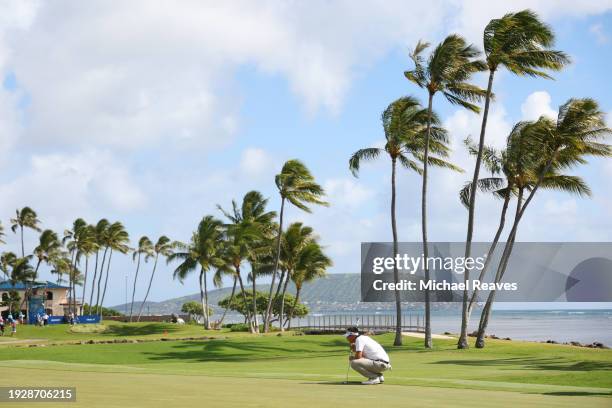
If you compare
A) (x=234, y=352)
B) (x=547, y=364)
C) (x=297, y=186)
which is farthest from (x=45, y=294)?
(x=547, y=364)

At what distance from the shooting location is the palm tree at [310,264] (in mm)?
76750

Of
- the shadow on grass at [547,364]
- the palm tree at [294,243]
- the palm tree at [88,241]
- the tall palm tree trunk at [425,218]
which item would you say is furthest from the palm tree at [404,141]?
the palm tree at [88,241]

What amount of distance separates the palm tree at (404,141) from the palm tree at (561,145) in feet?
16.1

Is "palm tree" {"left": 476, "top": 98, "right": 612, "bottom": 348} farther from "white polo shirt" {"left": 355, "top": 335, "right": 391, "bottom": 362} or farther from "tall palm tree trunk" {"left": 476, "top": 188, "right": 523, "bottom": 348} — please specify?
"white polo shirt" {"left": 355, "top": 335, "right": 391, "bottom": 362}

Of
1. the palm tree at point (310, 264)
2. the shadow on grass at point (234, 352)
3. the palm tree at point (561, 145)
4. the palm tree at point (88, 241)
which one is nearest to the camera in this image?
the shadow on grass at point (234, 352)

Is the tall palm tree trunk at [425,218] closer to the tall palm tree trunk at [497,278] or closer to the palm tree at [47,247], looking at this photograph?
the tall palm tree trunk at [497,278]

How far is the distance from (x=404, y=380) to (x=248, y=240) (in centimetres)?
4934

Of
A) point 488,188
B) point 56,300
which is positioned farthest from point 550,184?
point 56,300

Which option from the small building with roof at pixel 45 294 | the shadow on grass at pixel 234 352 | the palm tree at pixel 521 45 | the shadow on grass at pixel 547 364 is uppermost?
the palm tree at pixel 521 45

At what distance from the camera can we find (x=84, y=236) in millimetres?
102000

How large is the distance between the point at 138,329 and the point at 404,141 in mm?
38563

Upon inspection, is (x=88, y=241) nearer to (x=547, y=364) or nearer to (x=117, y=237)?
(x=117, y=237)

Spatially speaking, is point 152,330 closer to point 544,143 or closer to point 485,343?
point 485,343

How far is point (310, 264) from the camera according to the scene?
80875 mm
